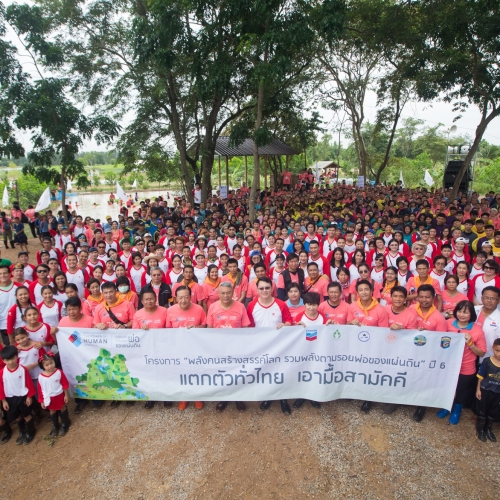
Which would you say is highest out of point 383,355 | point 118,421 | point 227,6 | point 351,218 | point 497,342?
point 227,6

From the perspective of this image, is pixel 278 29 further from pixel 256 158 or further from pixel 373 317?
pixel 373 317

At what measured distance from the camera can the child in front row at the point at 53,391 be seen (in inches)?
173

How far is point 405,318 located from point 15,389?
462 centimetres

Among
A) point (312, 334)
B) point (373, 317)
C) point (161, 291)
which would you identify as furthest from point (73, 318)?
point (373, 317)

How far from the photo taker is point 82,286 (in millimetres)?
6707

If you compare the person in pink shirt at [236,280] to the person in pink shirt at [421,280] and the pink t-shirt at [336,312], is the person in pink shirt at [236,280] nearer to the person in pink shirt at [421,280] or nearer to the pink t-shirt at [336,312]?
the pink t-shirt at [336,312]

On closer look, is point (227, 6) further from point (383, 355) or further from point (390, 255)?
point (383, 355)

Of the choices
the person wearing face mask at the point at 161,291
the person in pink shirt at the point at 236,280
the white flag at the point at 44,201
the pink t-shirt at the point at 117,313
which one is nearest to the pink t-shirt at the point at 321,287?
the person in pink shirt at the point at 236,280

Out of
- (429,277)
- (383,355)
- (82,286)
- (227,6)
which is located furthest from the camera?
(227,6)

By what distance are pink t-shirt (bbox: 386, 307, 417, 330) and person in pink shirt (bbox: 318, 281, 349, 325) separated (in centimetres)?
54

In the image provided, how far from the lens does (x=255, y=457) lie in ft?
13.6

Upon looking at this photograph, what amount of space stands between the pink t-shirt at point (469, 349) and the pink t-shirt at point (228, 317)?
8.27 ft

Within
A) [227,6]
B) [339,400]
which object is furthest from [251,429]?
[227,6]

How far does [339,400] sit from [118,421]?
2845 mm
